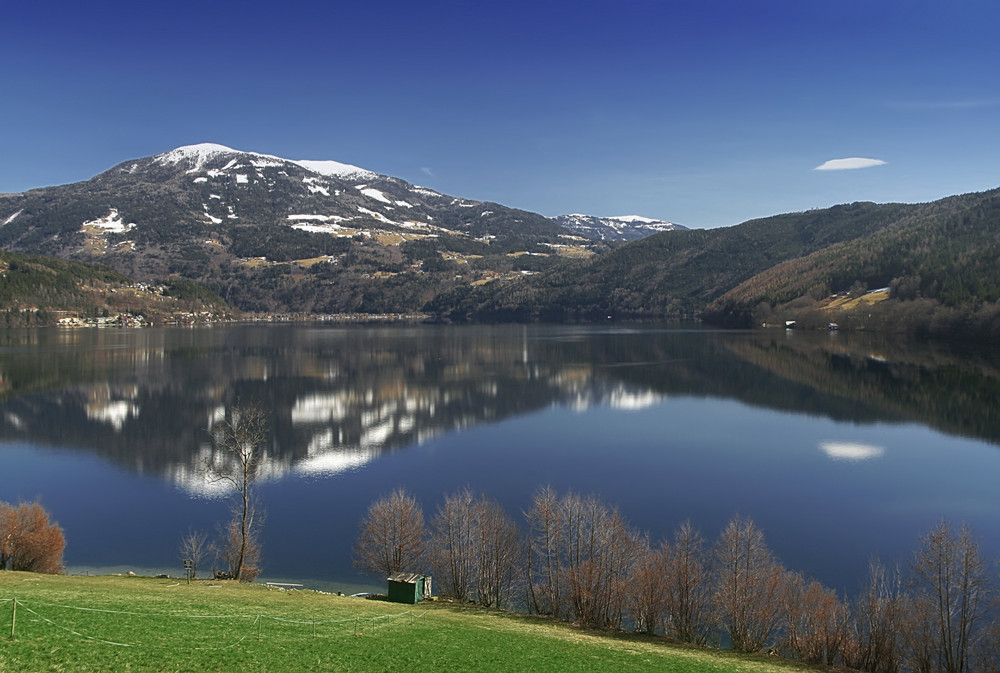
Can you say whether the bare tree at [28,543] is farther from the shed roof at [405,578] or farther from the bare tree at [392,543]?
the shed roof at [405,578]

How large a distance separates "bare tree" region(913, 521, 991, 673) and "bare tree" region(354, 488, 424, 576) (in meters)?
21.5

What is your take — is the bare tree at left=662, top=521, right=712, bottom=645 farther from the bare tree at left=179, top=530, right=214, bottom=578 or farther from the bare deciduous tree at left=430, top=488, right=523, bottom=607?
the bare tree at left=179, top=530, right=214, bottom=578

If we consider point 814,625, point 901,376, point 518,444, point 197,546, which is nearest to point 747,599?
point 814,625

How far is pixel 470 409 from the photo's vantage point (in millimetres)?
79375

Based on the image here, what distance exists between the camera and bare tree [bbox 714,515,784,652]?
81.2 feet

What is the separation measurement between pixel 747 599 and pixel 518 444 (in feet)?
124

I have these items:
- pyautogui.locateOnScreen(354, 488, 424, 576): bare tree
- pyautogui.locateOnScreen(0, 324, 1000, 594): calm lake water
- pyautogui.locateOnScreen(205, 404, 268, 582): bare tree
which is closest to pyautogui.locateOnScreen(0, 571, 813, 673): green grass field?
pyautogui.locateOnScreen(205, 404, 268, 582): bare tree

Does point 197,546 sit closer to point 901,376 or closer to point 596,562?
point 596,562

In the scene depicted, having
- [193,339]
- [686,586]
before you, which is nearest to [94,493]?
[686,586]

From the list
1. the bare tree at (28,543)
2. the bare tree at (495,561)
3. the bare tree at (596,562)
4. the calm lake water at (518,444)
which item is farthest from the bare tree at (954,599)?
the bare tree at (28,543)

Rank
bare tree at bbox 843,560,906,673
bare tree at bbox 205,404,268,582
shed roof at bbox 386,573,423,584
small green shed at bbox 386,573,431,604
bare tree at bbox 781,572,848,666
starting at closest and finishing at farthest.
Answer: bare tree at bbox 843,560,906,673 < bare tree at bbox 781,572,848,666 < small green shed at bbox 386,573,431,604 < shed roof at bbox 386,573,423,584 < bare tree at bbox 205,404,268,582

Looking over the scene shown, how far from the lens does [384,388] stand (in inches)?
3605

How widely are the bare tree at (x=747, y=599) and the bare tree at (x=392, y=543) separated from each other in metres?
14.1

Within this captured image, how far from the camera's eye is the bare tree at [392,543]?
107 feet
